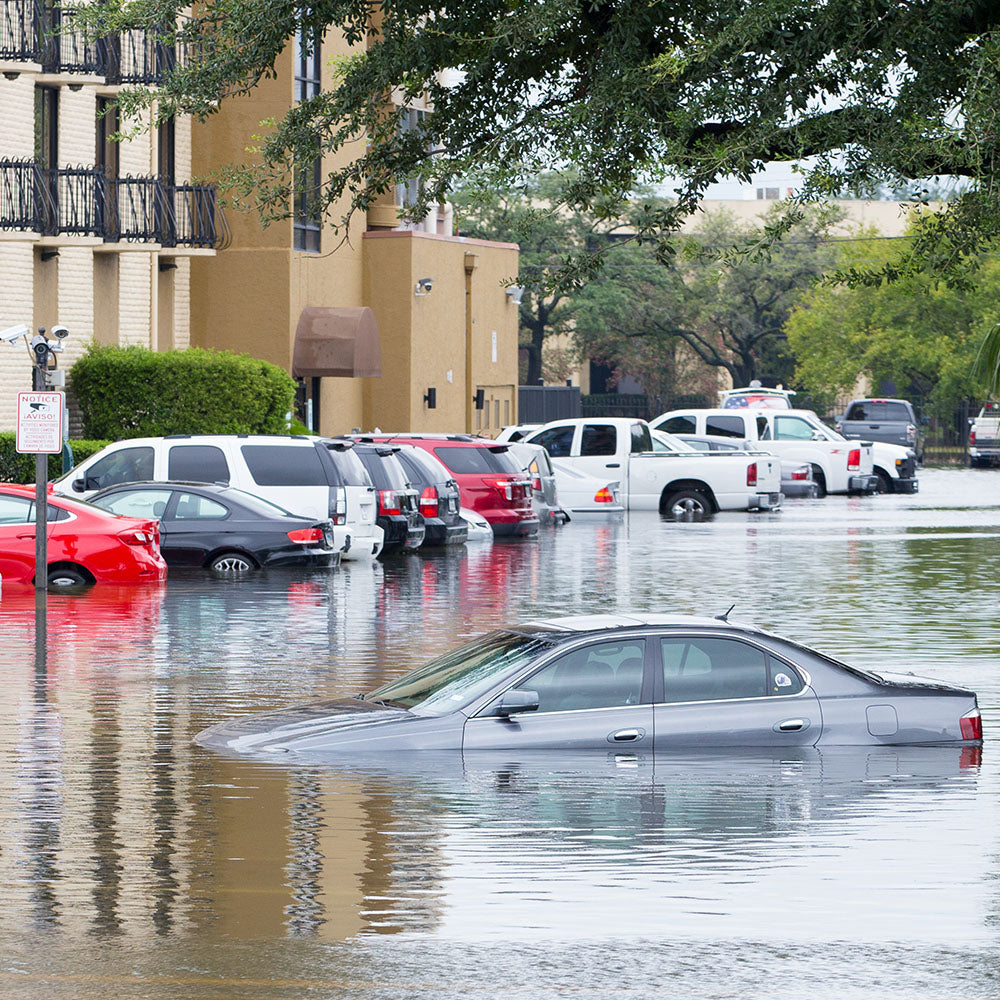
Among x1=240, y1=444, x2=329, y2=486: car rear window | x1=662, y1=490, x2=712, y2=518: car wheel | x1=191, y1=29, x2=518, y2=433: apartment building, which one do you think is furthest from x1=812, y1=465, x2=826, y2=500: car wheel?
x1=240, y1=444, x2=329, y2=486: car rear window

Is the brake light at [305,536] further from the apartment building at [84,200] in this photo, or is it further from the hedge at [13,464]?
the apartment building at [84,200]

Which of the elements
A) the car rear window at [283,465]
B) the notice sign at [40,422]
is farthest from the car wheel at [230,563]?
the notice sign at [40,422]

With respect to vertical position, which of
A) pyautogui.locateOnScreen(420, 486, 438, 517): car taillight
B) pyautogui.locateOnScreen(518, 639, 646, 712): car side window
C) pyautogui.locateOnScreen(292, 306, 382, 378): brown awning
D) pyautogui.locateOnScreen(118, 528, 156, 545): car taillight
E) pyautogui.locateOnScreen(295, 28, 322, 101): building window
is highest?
pyautogui.locateOnScreen(295, 28, 322, 101): building window

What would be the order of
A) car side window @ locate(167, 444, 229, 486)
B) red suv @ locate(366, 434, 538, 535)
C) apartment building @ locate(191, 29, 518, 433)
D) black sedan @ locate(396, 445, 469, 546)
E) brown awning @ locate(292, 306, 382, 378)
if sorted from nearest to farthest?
car side window @ locate(167, 444, 229, 486) < black sedan @ locate(396, 445, 469, 546) < red suv @ locate(366, 434, 538, 535) < apartment building @ locate(191, 29, 518, 433) < brown awning @ locate(292, 306, 382, 378)

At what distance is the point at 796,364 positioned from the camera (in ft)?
290

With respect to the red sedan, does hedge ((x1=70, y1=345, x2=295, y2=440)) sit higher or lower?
higher

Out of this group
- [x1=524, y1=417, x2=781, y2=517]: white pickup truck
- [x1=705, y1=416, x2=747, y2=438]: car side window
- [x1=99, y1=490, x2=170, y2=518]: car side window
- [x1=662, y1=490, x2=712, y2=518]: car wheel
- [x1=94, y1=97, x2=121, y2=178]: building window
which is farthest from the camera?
[x1=705, y1=416, x2=747, y2=438]: car side window

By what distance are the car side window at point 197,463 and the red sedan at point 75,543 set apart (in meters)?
3.57

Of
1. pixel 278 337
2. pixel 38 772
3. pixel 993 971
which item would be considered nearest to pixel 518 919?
pixel 993 971

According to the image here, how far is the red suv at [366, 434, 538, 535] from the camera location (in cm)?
3212

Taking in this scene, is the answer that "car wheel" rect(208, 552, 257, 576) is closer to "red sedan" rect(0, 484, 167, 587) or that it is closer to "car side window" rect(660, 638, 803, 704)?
"red sedan" rect(0, 484, 167, 587)

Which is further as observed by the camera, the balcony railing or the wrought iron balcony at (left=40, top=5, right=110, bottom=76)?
the wrought iron balcony at (left=40, top=5, right=110, bottom=76)

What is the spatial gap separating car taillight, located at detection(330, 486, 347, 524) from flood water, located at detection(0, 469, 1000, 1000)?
839 cm

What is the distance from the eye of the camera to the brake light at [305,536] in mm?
25453
